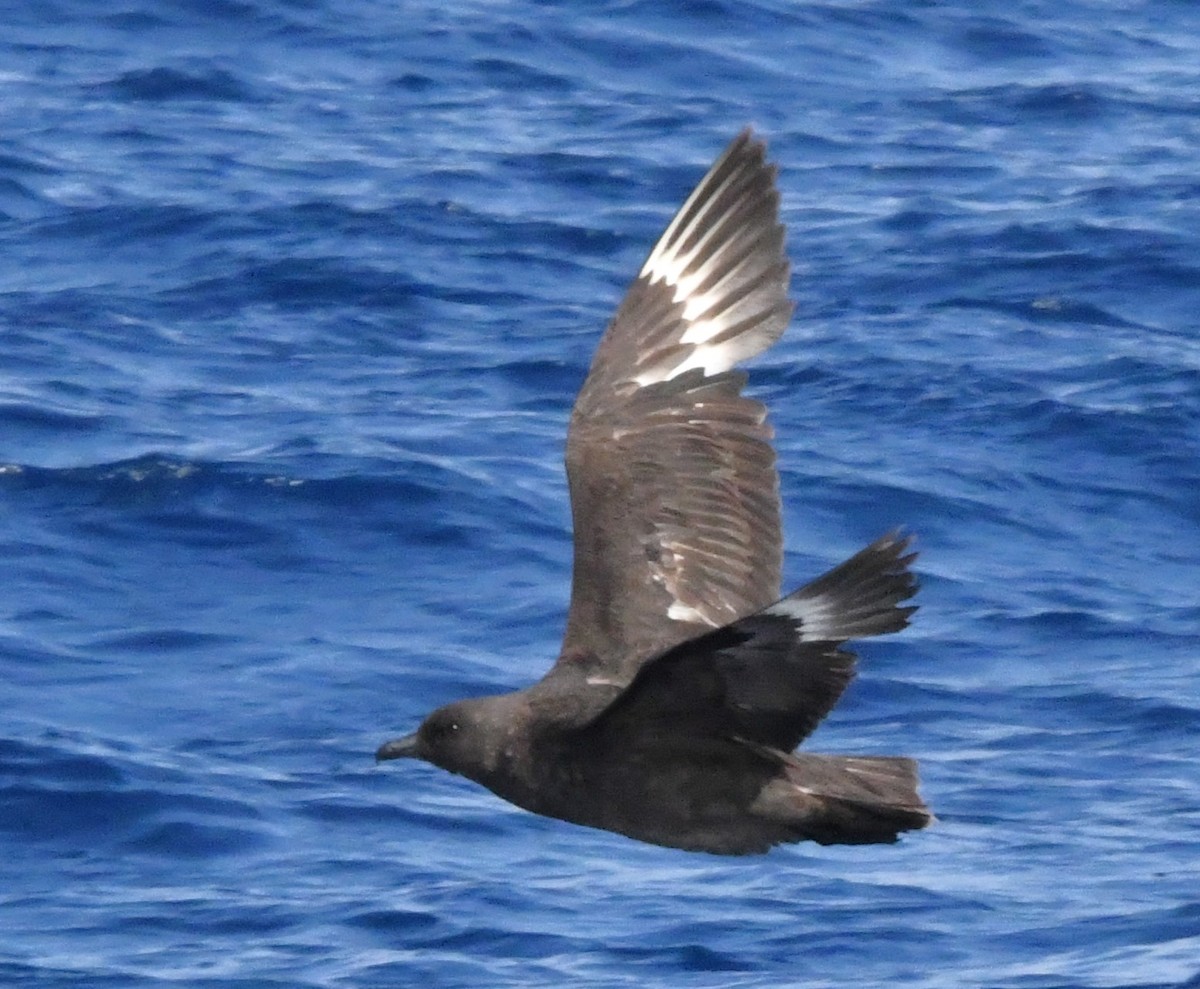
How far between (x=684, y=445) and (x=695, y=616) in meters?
0.59

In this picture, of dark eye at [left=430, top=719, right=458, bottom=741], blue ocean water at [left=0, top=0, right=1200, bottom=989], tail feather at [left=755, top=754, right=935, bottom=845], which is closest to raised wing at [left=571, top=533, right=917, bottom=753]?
tail feather at [left=755, top=754, right=935, bottom=845]

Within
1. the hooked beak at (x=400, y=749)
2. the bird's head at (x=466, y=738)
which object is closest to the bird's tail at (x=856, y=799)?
the bird's head at (x=466, y=738)

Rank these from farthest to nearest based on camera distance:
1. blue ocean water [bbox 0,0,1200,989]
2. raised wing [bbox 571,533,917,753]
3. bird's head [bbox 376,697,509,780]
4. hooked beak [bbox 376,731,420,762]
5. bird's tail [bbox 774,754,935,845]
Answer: blue ocean water [bbox 0,0,1200,989]
hooked beak [bbox 376,731,420,762]
bird's head [bbox 376,697,509,780]
bird's tail [bbox 774,754,935,845]
raised wing [bbox 571,533,917,753]

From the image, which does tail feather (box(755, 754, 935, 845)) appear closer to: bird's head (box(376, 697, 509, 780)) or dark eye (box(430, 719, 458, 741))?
bird's head (box(376, 697, 509, 780))

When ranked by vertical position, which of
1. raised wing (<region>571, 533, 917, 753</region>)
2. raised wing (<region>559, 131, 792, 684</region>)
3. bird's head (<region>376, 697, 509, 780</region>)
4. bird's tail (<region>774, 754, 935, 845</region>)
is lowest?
bird's tail (<region>774, 754, 935, 845</region>)

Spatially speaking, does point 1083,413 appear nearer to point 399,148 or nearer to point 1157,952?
point 1157,952

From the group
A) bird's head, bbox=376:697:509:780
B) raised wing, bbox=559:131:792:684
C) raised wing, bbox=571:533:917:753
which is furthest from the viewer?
raised wing, bbox=559:131:792:684

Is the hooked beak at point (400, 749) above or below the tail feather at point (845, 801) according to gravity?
above

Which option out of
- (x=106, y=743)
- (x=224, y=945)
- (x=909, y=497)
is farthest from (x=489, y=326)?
(x=224, y=945)

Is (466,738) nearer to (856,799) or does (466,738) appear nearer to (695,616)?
(695,616)

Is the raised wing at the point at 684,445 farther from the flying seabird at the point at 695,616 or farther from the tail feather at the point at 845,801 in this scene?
the tail feather at the point at 845,801

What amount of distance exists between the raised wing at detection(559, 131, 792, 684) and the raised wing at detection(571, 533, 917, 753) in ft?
1.62

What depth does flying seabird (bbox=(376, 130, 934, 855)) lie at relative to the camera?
604 centimetres

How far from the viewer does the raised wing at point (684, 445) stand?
281 inches
